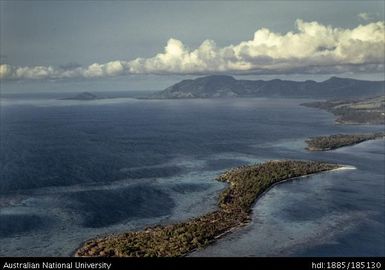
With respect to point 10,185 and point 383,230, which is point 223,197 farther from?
point 10,185

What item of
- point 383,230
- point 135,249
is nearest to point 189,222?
point 135,249

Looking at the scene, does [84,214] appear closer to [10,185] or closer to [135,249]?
[135,249]
